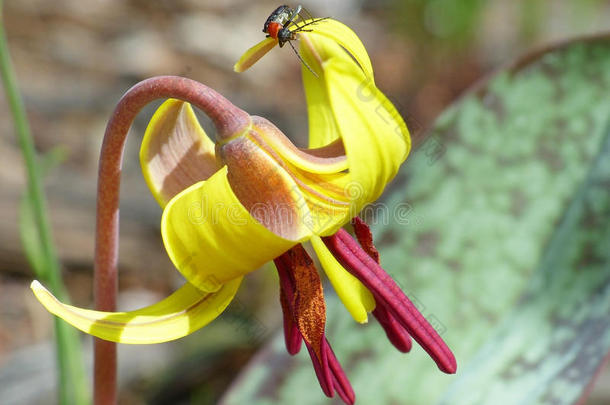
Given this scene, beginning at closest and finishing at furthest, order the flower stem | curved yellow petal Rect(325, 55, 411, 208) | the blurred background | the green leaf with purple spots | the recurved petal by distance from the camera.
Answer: curved yellow petal Rect(325, 55, 411, 208), the recurved petal, the flower stem, the green leaf with purple spots, the blurred background

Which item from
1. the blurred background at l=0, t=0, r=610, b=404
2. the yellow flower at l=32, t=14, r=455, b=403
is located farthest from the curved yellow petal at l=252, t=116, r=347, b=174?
the blurred background at l=0, t=0, r=610, b=404

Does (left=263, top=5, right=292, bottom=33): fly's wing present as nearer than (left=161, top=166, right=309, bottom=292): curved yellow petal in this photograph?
No

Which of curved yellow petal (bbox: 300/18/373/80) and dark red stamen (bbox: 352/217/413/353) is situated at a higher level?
curved yellow petal (bbox: 300/18/373/80)

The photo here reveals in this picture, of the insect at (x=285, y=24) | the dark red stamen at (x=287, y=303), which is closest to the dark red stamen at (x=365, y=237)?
the dark red stamen at (x=287, y=303)

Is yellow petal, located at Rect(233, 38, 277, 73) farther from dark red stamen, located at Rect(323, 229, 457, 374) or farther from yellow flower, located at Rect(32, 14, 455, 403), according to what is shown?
dark red stamen, located at Rect(323, 229, 457, 374)

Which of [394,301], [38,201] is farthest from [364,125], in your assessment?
[38,201]

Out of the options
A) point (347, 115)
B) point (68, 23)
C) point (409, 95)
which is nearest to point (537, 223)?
point (347, 115)
